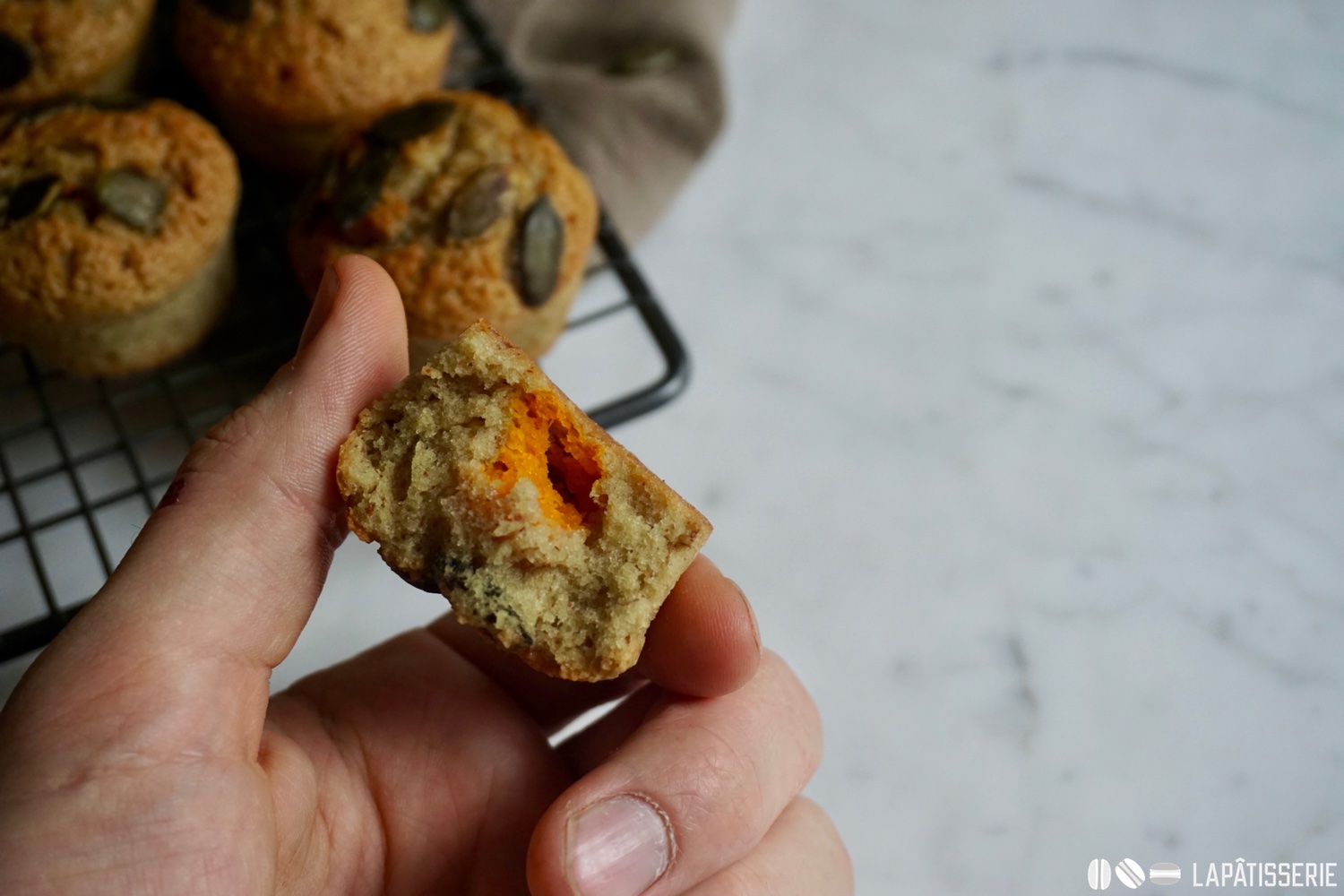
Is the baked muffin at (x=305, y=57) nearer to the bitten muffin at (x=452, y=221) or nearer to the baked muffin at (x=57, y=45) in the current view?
the baked muffin at (x=57, y=45)

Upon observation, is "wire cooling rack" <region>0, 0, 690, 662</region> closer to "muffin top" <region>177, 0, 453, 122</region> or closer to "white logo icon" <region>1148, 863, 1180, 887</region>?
"muffin top" <region>177, 0, 453, 122</region>

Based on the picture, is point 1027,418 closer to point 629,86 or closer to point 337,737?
point 629,86

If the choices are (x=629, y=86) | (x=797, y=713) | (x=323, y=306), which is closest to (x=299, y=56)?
(x=629, y=86)

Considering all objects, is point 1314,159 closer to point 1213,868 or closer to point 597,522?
point 1213,868

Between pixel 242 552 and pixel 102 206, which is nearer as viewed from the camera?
pixel 242 552

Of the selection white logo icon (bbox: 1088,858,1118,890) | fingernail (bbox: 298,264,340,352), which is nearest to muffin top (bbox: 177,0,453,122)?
fingernail (bbox: 298,264,340,352)

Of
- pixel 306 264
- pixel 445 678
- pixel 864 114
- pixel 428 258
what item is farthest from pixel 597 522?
pixel 864 114
